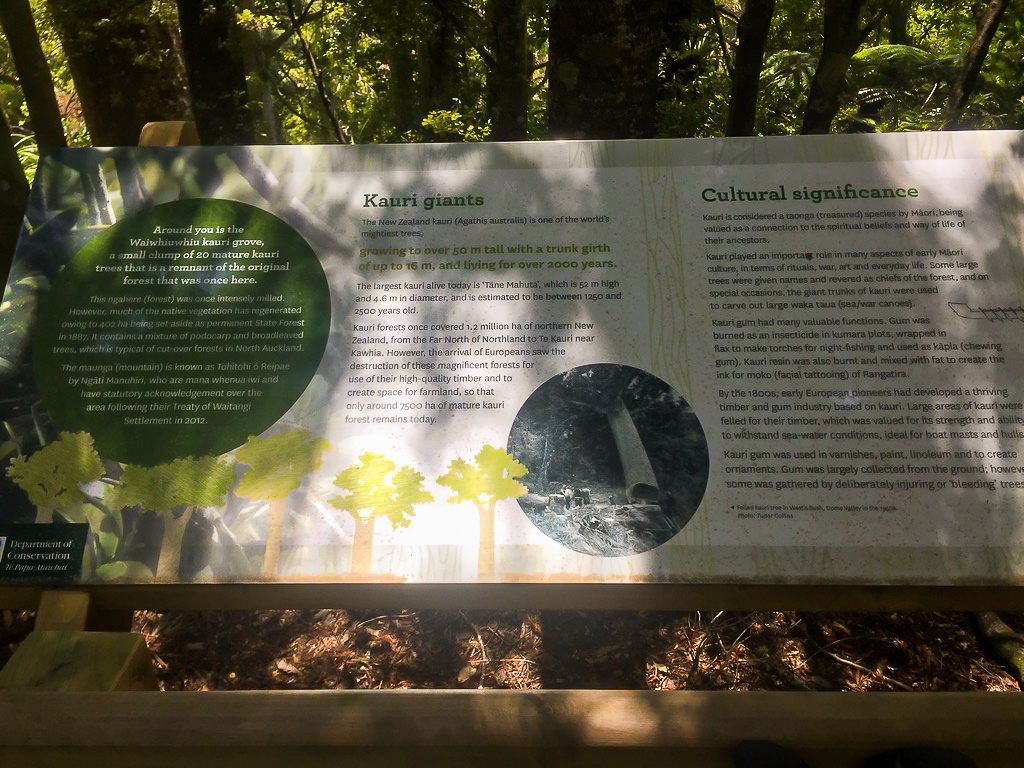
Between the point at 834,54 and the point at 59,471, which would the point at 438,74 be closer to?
the point at 834,54

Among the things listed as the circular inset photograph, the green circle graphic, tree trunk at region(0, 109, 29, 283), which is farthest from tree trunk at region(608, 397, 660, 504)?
tree trunk at region(0, 109, 29, 283)

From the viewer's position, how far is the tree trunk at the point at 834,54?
2895 millimetres

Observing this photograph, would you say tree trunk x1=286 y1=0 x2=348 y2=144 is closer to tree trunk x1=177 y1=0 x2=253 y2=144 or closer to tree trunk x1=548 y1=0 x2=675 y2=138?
tree trunk x1=177 y1=0 x2=253 y2=144

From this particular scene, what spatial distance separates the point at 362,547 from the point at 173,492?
0.50m

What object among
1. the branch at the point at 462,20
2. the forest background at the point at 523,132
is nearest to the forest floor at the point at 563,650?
the forest background at the point at 523,132

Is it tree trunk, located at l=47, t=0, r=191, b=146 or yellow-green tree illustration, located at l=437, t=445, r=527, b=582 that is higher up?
tree trunk, located at l=47, t=0, r=191, b=146

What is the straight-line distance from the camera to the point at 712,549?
65.2 inches

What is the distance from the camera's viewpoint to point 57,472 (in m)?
1.73

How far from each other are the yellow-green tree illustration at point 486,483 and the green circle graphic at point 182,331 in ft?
1.55

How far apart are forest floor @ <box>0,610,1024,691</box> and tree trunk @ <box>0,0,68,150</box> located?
6.76 ft

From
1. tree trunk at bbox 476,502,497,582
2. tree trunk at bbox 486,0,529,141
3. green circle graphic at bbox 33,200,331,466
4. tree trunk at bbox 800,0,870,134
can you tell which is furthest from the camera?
tree trunk at bbox 486,0,529,141

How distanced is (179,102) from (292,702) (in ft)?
11.2

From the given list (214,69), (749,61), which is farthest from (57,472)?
(749,61)

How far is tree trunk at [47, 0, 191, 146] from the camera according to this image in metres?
3.46
